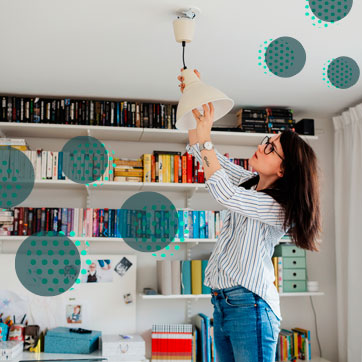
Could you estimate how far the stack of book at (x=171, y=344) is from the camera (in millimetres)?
3164

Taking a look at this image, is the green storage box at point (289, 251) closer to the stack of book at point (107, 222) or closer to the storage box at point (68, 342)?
the stack of book at point (107, 222)

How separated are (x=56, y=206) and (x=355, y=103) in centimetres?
215

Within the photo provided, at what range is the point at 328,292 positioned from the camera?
367 centimetres

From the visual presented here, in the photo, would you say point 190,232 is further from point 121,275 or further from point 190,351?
point 190,351

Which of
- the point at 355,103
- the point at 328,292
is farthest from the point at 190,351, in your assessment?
the point at 355,103

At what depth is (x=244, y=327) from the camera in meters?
1.54

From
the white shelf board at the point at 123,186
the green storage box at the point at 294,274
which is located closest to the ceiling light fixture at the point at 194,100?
the white shelf board at the point at 123,186

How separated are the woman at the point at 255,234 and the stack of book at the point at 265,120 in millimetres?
1839

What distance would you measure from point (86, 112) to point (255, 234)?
202cm

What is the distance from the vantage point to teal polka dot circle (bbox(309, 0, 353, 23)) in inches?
84.0

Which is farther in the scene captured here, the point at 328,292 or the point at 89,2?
the point at 328,292

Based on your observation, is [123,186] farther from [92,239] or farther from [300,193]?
[300,193]
